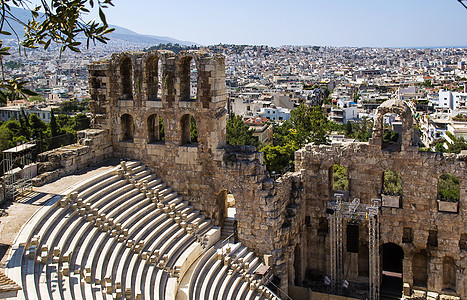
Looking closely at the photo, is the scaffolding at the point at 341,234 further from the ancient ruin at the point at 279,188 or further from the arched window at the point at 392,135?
the arched window at the point at 392,135

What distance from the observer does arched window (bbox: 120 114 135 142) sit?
23.3 meters

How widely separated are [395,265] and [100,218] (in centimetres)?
1494

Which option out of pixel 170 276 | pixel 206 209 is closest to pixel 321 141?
pixel 206 209

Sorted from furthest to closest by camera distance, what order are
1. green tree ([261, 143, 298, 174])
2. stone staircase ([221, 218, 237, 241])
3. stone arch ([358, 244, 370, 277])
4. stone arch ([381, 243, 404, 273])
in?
green tree ([261, 143, 298, 174])
stone arch ([381, 243, 404, 273])
stone arch ([358, 244, 370, 277])
stone staircase ([221, 218, 237, 241])

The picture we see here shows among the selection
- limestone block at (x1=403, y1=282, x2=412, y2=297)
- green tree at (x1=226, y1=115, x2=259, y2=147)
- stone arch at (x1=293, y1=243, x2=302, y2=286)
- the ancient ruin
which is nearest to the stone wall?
the ancient ruin

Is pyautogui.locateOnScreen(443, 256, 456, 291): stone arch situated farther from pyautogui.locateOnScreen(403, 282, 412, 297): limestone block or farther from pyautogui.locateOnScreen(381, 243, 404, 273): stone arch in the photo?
pyautogui.locateOnScreen(381, 243, 404, 273): stone arch

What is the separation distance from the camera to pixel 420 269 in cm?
2216

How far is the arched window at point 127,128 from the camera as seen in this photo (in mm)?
23281

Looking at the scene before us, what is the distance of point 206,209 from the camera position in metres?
21.7

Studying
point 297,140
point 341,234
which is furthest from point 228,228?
point 297,140

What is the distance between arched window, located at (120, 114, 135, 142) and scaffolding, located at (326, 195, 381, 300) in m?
9.99

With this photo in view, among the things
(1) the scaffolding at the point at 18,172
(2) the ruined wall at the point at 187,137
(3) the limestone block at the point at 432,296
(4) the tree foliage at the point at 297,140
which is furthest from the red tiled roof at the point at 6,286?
(4) the tree foliage at the point at 297,140

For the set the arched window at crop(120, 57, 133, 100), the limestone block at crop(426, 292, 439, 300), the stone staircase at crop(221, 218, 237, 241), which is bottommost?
the limestone block at crop(426, 292, 439, 300)

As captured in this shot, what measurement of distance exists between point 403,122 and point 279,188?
6.09 m
